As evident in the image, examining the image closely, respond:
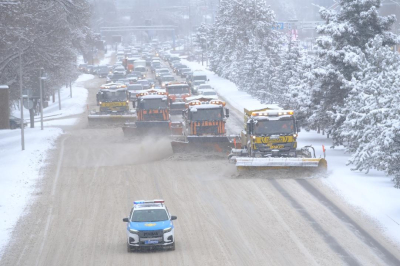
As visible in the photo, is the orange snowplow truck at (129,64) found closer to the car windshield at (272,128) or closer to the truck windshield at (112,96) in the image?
the truck windshield at (112,96)

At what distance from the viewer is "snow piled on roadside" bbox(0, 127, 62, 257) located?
84.9 feet

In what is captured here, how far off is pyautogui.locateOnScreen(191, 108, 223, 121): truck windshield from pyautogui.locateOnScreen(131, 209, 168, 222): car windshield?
17.3 metres

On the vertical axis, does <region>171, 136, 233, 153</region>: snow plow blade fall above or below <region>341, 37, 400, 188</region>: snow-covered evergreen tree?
below

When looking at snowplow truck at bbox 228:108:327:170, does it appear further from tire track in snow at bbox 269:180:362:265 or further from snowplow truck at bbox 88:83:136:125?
snowplow truck at bbox 88:83:136:125

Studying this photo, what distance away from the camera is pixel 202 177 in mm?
31188

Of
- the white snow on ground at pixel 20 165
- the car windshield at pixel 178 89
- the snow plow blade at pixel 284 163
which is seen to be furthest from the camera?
the car windshield at pixel 178 89

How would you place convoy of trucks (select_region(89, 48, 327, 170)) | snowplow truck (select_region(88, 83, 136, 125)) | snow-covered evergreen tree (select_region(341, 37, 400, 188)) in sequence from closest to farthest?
snow-covered evergreen tree (select_region(341, 37, 400, 188)) < convoy of trucks (select_region(89, 48, 327, 170)) < snowplow truck (select_region(88, 83, 136, 125))

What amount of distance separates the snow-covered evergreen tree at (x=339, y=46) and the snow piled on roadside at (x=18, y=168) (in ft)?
50.0

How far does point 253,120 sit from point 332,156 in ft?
23.1

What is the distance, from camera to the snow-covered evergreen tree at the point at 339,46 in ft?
128

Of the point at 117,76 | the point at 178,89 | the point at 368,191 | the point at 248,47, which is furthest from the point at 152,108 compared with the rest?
the point at 117,76

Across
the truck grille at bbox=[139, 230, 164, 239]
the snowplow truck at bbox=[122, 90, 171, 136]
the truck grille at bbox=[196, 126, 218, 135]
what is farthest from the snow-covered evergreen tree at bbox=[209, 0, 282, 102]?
the truck grille at bbox=[139, 230, 164, 239]

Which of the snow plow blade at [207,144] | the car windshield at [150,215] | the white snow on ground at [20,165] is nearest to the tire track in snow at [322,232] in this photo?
the car windshield at [150,215]

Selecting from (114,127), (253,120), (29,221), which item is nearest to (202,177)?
(253,120)
